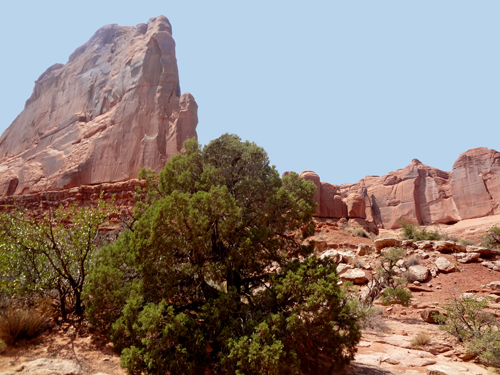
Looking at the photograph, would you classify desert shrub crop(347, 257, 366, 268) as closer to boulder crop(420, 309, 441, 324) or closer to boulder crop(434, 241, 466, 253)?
boulder crop(434, 241, 466, 253)

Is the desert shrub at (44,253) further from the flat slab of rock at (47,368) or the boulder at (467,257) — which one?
the boulder at (467,257)

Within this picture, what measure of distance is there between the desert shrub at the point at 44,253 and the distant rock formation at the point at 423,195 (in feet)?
129

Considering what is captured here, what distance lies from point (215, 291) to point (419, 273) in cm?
1064

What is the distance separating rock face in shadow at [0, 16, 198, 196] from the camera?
3241 cm

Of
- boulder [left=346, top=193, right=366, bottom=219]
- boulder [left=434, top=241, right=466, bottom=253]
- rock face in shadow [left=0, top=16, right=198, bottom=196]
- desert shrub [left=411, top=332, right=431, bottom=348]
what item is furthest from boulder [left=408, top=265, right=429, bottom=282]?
boulder [left=346, top=193, right=366, bottom=219]

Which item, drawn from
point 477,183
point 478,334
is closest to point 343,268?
point 478,334

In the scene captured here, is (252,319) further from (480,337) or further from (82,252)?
(480,337)

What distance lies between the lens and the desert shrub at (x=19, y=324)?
6523mm

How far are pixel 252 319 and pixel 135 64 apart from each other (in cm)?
3786

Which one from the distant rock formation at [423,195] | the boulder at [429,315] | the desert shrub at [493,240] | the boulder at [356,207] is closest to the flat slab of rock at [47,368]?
the boulder at [429,315]

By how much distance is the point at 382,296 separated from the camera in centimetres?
1209

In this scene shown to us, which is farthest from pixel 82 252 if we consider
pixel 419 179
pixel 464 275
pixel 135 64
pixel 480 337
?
pixel 419 179

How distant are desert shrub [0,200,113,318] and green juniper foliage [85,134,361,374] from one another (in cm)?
131

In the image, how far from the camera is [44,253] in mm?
7598
